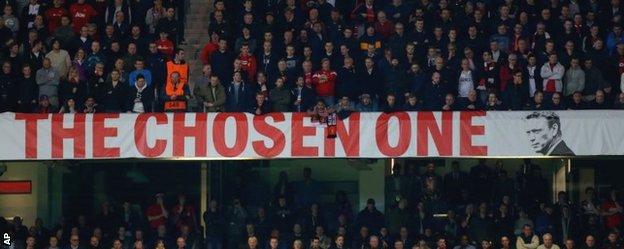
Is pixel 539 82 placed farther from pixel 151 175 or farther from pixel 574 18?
pixel 151 175

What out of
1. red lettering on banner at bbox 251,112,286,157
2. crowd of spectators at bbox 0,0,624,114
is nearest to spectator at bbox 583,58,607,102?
crowd of spectators at bbox 0,0,624,114

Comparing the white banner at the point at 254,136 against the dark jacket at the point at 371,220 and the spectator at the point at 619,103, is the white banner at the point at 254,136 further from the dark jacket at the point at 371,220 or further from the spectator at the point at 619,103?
the dark jacket at the point at 371,220

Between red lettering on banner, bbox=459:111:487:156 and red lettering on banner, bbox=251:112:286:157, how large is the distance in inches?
112

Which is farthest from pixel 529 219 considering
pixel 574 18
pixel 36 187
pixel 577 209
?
pixel 36 187

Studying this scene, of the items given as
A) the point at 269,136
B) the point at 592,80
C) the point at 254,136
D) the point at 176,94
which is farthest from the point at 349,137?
the point at 592,80

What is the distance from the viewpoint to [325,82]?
26828mm

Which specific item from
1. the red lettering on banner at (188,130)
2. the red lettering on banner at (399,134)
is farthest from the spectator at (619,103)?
the red lettering on banner at (188,130)

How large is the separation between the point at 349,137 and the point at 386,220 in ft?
6.97

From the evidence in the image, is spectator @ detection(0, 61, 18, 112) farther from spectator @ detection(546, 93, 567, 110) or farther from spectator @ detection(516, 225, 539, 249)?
spectator @ detection(546, 93, 567, 110)

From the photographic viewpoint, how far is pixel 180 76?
26875 mm

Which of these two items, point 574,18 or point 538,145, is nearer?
point 538,145

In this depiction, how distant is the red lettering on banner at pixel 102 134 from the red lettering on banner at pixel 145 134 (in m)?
0.35

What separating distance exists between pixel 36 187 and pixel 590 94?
31.6ft

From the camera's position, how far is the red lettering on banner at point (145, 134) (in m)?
26.0
